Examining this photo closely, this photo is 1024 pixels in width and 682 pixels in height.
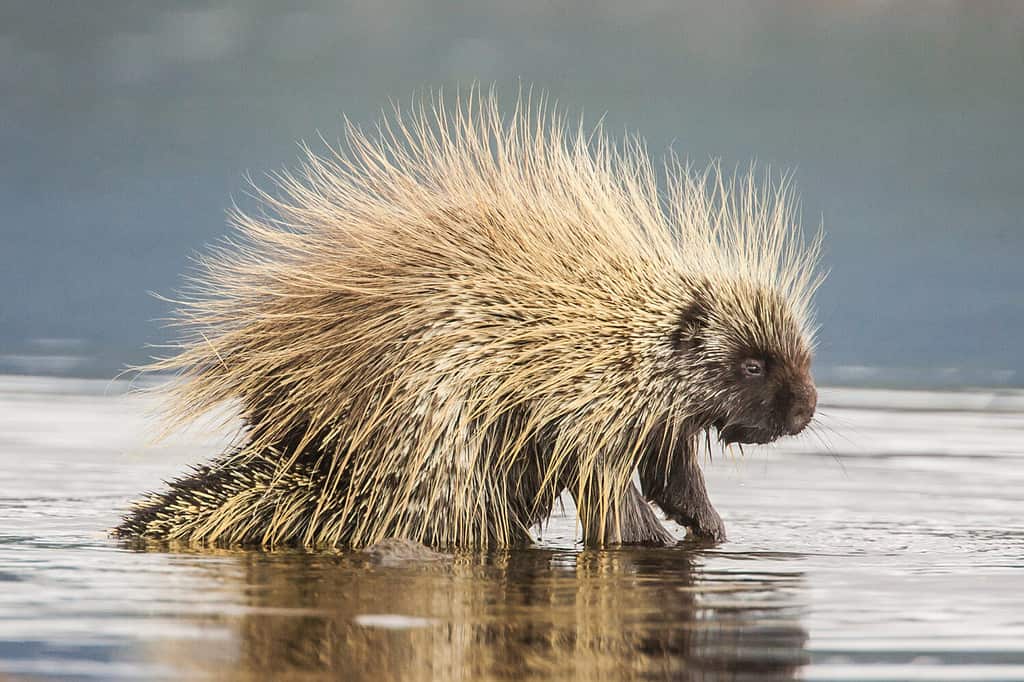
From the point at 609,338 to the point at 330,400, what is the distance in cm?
148

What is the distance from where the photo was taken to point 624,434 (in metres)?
9.36

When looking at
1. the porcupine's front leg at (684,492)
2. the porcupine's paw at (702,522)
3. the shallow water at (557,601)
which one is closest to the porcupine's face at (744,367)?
the porcupine's front leg at (684,492)

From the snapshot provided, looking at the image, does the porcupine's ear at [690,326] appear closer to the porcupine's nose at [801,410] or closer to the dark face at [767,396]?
the dark face at [767,396]

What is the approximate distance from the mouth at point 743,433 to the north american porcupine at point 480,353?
0.06ft

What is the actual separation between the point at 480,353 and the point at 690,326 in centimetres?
124

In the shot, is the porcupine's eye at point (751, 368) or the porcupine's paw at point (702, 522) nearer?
the porcupine's eye at point (751, 368)

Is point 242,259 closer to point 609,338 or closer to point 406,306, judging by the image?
point 406,306

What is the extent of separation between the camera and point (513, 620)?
6551 mm

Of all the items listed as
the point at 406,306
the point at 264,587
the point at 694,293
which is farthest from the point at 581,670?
the point at 694,293

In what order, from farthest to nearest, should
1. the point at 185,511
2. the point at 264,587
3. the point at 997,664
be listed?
Result: 1. the point at 185,511
2. the point at 264,587
3. the point at 997,664

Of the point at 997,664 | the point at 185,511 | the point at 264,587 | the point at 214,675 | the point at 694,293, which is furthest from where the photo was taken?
the point at 694,293

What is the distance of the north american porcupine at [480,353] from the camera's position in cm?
904

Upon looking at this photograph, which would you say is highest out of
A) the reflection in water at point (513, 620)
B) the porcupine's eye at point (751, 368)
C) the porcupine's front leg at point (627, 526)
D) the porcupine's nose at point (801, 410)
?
the porcupine's eye at point (751, 368)

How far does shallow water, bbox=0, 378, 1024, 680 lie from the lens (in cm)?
564
